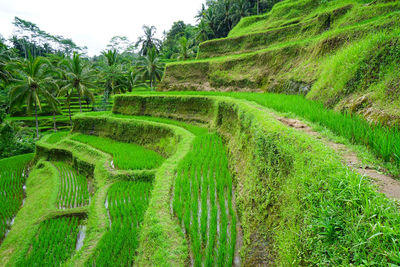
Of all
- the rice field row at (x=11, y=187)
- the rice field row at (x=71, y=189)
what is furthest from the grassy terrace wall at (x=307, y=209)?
the rice field row at (x=11, y=187)

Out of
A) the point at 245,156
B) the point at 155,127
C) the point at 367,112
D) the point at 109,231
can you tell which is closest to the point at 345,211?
the point at 367,112

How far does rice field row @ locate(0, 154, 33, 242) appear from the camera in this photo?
657 cm

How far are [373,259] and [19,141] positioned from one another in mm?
20184

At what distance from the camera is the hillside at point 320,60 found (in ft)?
10.3

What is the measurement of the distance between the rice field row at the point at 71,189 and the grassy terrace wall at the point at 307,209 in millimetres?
5814

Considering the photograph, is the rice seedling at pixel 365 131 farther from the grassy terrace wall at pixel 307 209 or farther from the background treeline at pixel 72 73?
the background treeline at pixel 72 73

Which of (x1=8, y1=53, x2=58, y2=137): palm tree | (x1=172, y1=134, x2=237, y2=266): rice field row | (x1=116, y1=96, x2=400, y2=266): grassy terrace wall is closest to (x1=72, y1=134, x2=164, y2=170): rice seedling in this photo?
(x1=172, y1=134, x2=237, y2=266): rice field row

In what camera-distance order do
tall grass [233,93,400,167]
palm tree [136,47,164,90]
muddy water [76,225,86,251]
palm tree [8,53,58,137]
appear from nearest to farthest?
tall grass [233,93,400,167], muddy water [76,225,86,251], palm tree [8,53,58,137], palm tree [136,47,164,90]

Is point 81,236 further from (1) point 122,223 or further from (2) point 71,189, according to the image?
(2) point 71,189

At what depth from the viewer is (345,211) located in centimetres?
110

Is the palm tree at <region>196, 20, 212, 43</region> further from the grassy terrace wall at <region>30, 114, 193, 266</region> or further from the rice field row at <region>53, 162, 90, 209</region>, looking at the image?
the rice field row at <region>53, 162, 90, 209</region>

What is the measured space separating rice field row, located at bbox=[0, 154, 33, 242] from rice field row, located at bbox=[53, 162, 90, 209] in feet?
5.15

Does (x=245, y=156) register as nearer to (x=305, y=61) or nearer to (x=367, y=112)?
(x=367, y=112)

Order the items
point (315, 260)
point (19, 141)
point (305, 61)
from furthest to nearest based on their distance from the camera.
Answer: point (19, 141), point (305, 61), point (315, 260)
